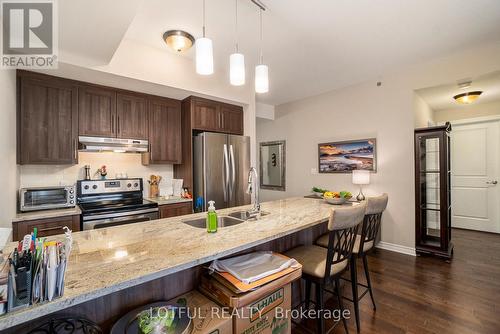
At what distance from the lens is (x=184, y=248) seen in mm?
1186

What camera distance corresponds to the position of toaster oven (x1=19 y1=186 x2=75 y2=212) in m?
2.34

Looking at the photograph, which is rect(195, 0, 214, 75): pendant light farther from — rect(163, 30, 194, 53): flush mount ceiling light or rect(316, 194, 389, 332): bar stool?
rect(316, 194, 389, 332): bar stool

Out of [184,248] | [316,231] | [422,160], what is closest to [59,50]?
[184,248]

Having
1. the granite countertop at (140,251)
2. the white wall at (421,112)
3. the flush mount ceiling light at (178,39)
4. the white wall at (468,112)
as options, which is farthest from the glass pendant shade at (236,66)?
the white wall at (468,112)

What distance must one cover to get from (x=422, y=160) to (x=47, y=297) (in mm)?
4188

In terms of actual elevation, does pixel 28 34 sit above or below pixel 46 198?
above

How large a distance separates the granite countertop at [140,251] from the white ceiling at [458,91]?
10.3ft

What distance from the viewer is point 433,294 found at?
235 centimetres

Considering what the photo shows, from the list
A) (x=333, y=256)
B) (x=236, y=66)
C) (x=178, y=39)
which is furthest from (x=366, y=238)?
(x=178, y=39)

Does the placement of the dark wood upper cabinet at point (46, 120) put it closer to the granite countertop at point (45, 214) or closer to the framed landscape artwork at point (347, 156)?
the granite countertop at point (45, 214)

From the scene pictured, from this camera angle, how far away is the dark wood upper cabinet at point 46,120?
2.39 meters

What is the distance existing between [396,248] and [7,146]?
489cm

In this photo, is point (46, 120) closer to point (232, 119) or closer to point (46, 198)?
point (46, 198)

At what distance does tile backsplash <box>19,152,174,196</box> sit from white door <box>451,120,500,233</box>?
5.73m
